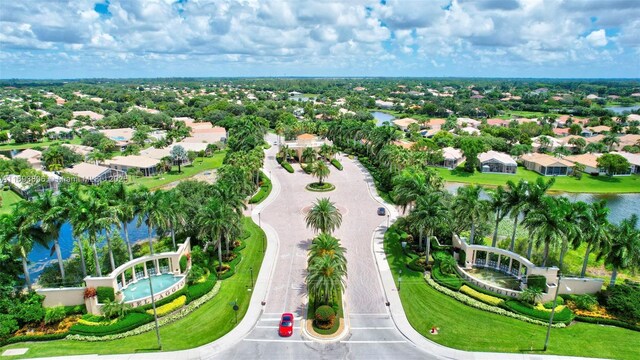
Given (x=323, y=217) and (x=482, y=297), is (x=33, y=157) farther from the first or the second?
(x=482, y=297)

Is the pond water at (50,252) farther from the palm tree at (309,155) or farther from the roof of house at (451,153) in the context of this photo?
the roof of house at (451,153)

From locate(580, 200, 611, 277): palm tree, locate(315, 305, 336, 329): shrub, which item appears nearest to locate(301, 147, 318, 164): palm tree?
locate(315, 305, 336, 329): shrub

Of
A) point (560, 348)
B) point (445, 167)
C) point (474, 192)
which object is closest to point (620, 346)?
point (560, 348)

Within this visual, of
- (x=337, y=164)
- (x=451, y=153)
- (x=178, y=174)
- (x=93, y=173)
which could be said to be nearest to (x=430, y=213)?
(x=337, y=164)

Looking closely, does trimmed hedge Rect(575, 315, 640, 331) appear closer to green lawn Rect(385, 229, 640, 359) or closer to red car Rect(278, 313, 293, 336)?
green lawn Rect(385, 229, 640, 359)

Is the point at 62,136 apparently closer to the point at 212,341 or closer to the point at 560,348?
the point at 212,341

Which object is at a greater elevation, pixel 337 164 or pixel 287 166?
pixel 337 164

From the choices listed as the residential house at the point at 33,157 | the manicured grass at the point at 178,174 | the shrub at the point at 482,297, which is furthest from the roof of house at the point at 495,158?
the residential house at the point at 33,157
